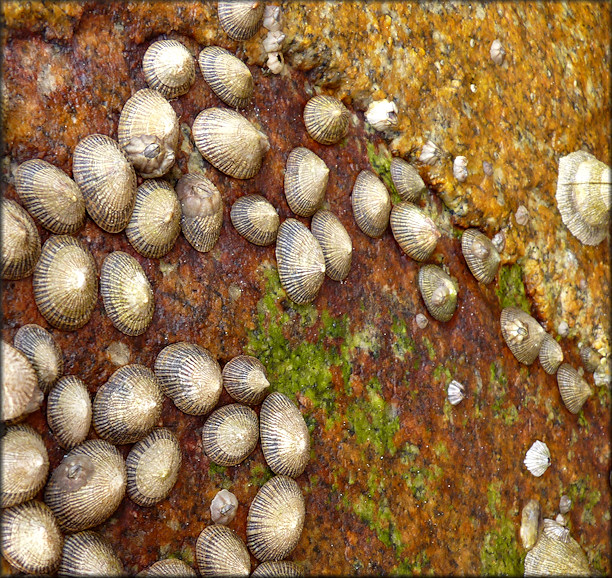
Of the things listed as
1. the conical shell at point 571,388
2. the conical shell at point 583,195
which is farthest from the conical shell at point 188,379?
the conical shell at point 583,195

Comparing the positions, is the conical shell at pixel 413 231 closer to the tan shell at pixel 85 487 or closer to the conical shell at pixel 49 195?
the conical shell at pixel 49 195

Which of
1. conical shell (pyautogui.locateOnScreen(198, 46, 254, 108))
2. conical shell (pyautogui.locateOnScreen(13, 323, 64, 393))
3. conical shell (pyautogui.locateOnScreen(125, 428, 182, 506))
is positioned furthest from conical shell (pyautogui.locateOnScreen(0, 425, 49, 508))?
conical shell (pyautogui.locateOnScreen(198, 46, 254, 108))

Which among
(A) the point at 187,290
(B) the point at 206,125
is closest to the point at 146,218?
(A) the point at 187,290

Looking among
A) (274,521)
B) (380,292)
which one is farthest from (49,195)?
(380,292)

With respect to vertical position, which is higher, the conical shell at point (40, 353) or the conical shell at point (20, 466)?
the conical shell at point (40, 353)

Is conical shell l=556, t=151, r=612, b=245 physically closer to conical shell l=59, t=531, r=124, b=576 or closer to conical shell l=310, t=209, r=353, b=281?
conical shell l=310, t=209, r=353, b=281

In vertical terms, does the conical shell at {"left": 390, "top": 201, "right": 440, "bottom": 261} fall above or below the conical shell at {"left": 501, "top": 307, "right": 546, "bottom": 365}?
above

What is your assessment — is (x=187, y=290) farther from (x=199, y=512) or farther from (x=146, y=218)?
(x=199, y=512)
